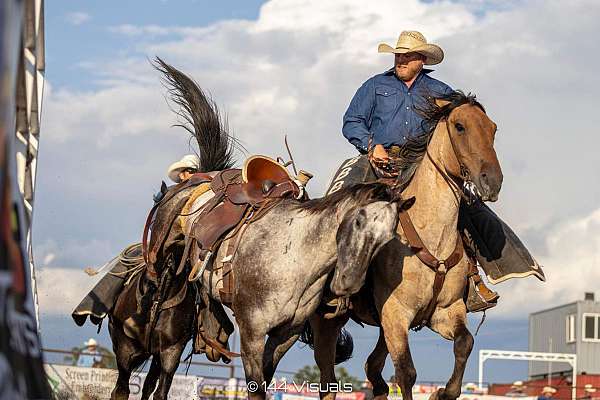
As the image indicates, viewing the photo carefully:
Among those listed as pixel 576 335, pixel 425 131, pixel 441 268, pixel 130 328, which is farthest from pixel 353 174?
pixel 576 335

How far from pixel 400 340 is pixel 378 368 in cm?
133

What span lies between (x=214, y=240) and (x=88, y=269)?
2.43 m

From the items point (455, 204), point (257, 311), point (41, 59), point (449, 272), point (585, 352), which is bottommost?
point (257, 311)

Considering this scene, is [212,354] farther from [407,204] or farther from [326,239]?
[407,204]

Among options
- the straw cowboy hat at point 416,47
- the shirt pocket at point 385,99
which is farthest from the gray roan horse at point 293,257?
the straw cowboy hat at point 416,47

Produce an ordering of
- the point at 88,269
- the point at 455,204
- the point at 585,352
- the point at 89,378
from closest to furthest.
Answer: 1. the point at 455,204
2. the point at 88,269
3. the point at 89,378
4. the point at 585,352

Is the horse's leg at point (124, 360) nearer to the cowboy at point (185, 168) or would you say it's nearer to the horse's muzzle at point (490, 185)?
the cowboy at point (185, 168)

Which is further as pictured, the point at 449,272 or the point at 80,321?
the point at 80,321

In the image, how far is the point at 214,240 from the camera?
8359 mm

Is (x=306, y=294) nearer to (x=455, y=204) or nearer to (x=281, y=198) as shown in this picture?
(x=281, y=198)

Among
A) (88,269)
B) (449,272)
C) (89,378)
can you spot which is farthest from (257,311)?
(89,378)

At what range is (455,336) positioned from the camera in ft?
27.2

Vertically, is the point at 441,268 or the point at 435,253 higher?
the point at 435,253

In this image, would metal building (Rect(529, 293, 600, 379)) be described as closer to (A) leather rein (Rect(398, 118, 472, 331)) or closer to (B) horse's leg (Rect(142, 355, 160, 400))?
(B) horse's leg (Rect(142, 355, 160, 400))
